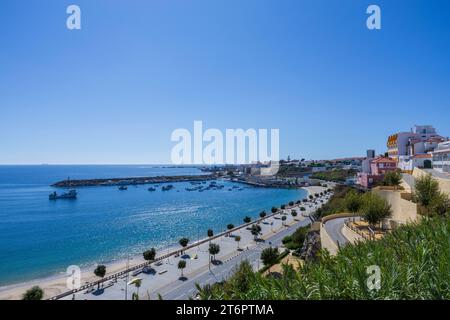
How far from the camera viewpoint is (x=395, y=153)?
1188 inches

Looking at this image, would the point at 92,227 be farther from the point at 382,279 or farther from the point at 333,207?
the point at 382,279

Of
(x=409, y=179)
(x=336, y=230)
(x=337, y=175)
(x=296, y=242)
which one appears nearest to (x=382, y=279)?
(x=336, y=230)

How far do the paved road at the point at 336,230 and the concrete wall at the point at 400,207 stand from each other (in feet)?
8.91

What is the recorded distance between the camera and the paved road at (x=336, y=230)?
39.0 feet

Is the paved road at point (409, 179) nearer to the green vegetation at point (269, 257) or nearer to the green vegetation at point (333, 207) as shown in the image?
the green vegetation at point (333, 207)

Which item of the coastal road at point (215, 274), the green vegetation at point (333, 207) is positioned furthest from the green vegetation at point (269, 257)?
the green vegetation at point (333, 207)

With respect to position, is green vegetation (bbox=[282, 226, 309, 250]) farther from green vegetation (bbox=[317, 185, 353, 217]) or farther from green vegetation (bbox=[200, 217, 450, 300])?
green vegetation (bbox=[200, 217, 450, 300])

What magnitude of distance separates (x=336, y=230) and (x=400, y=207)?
151 inches

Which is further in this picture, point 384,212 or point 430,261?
point 384,212

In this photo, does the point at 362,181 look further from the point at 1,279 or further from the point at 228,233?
the point at 1,279

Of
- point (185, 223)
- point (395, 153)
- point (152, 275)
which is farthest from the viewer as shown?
point (185, 223)

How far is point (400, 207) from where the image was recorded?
14.2 m
